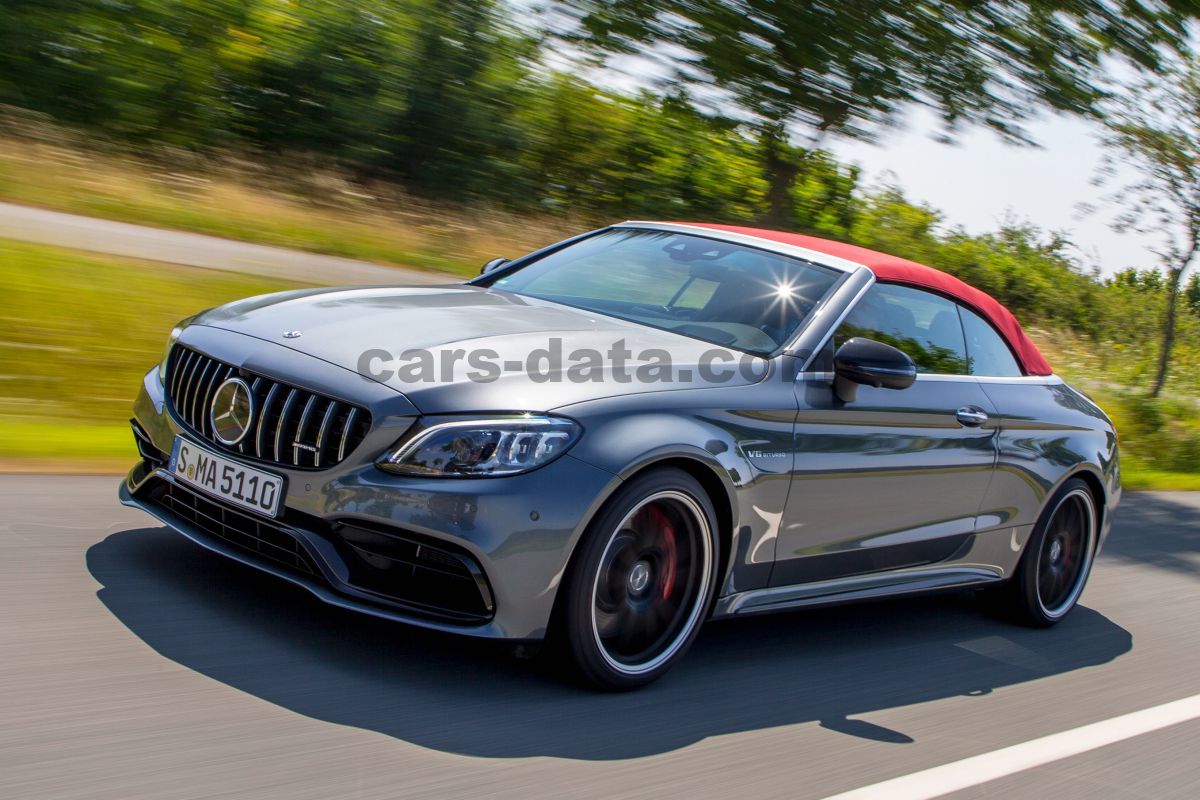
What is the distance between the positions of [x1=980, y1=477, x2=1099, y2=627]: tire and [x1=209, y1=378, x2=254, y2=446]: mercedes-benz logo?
349cm

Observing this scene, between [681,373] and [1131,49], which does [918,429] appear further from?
[1131,49]

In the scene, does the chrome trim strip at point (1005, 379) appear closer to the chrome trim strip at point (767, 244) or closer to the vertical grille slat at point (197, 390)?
the chrome trim strip at point (767, 244)

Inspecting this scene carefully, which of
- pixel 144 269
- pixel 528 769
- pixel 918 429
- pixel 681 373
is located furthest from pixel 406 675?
pixel 144 269

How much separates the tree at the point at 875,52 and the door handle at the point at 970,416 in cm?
1045

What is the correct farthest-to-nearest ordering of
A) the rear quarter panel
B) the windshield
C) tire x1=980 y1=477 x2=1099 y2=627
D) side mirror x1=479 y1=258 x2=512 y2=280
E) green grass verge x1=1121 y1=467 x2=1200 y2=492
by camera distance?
1. green grass verge x1=1121 y1=467 x2=1200 y2=492
2. tire x1=980 y1=477 x2=1099 y2=627
3. side mirror x1=479 y1=258 x2=512 y2=280
4. the rear quarter panel
5. the windshield

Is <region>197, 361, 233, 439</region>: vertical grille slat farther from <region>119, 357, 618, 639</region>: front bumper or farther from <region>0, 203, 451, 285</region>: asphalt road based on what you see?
<region>0, 203, 451, 285</region>: asphalt road

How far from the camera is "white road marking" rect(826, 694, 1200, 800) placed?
3.62 meters

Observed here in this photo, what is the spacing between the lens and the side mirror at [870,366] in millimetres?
4395

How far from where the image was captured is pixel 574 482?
11.7ft

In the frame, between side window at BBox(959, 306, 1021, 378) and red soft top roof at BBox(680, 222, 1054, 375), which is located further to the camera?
side window at BBox(959, 306, 1021, 378)

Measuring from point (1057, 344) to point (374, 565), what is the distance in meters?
18.6

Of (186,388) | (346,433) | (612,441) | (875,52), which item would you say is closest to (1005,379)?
(612,441)

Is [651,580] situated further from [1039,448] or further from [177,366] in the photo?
[1039,448]

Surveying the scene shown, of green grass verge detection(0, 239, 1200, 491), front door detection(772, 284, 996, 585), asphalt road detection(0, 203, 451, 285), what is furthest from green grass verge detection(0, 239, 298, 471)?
front door detection(772, 284, 996, 585)
